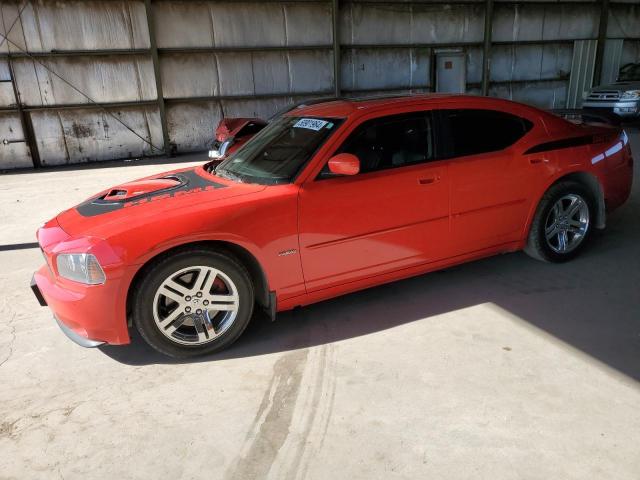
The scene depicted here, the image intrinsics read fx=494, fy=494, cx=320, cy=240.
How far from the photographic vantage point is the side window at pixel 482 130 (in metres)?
3.74

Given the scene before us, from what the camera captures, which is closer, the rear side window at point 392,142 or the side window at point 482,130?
the rear side window at point 392,142

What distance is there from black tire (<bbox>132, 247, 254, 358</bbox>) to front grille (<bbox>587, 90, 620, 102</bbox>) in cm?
1384

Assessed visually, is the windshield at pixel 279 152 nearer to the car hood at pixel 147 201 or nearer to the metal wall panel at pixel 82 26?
the car hood at pixel 147 201

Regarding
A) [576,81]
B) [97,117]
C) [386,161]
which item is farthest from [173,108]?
[576,81]

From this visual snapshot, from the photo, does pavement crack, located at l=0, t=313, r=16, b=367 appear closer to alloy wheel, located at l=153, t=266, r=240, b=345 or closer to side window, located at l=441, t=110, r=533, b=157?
alloy wheel, located at l=153, t=266, r=240, b=345

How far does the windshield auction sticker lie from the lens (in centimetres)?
360

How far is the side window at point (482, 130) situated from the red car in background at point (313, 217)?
1 centimetres

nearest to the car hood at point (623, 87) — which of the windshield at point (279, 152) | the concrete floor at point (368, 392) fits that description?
the concrete floor at point (368, 392)

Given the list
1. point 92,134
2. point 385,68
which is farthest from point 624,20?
point 92,134

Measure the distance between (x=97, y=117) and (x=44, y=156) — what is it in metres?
1.59

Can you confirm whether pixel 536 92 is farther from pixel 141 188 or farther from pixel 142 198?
pixel 142 198

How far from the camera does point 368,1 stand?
13914 mm

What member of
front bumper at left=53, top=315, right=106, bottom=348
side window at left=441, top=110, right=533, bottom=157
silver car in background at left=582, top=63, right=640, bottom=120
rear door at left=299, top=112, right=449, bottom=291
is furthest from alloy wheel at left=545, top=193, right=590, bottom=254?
silver car in background at left=582, top=63, right=640, bottom=120

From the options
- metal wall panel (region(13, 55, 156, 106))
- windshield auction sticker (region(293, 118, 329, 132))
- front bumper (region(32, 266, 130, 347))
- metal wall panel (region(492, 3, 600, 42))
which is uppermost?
metal wall panel (region(492, 3, 600, 42))
